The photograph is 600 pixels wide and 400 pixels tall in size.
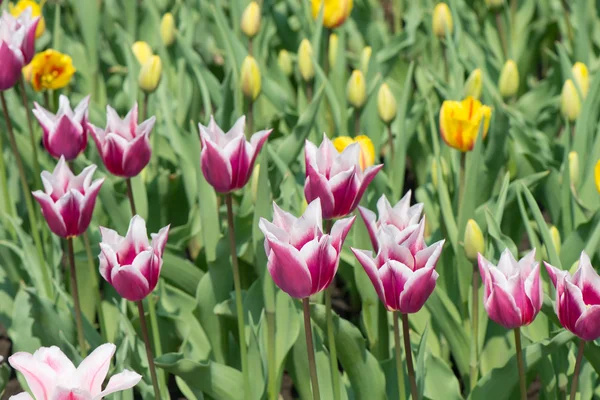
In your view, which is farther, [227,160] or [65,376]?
[227,160]

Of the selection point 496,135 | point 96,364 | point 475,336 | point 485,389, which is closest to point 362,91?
point 496,135

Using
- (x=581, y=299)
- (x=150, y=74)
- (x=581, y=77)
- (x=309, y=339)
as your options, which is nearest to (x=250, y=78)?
(x=150, y=74)

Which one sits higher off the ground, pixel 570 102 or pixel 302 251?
pixel 302 251

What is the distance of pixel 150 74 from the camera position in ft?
6.34

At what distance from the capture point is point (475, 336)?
5.04 feet

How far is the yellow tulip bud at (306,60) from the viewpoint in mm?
2123

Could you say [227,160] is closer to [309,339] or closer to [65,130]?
[309,339]

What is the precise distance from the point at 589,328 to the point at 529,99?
5.50ft

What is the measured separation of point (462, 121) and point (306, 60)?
596 mm

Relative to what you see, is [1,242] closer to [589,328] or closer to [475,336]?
[475,336]

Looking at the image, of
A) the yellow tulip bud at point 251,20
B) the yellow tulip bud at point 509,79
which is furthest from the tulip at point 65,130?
the yellow tulip bud at point 509,79

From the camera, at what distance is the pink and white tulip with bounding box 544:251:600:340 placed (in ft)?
3.33

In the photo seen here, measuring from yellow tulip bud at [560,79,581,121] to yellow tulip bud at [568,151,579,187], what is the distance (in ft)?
0.48

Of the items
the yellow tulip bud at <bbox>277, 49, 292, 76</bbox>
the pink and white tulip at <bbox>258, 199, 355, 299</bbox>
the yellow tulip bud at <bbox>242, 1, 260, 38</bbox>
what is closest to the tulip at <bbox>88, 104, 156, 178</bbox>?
the pink and white tulip at <bbox>258, 199, 355, 299</bbox>
